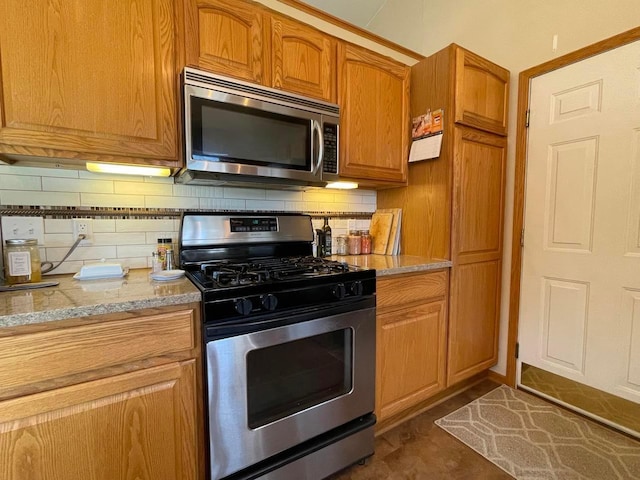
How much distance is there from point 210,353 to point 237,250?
0.67 metres

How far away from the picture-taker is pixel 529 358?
2014 millimetres

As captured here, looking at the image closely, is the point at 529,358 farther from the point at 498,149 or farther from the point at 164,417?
the point at 164,417

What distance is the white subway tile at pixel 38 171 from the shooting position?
1.25 metres

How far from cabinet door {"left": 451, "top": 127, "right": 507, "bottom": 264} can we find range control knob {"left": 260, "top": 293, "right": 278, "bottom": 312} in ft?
4.07

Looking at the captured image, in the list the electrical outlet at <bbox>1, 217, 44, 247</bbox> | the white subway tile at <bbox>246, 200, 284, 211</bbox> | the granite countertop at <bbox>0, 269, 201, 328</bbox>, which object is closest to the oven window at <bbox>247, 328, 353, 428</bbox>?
the granite countertop at <bbox>0, 269, 201, 328</bbox>

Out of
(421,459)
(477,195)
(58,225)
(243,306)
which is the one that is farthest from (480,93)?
(58,225)

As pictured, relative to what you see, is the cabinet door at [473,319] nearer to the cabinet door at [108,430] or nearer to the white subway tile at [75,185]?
the cabinet door at [108,430]

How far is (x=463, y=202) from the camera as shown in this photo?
186cm

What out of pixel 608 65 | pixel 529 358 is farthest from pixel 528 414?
pixel 608 65

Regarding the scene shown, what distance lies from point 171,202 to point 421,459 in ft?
6.15

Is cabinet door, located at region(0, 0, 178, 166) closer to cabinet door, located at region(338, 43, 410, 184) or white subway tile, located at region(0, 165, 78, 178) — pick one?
white subway tile, located at region(0, 165, 78, 178)

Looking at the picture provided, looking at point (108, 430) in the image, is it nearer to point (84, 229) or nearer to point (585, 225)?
point (84, 229)

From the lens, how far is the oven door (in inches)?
42.4

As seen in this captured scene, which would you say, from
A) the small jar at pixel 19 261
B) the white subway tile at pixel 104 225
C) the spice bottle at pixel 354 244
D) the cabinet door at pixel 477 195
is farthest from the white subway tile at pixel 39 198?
the cabinet door at pixel 477 195
